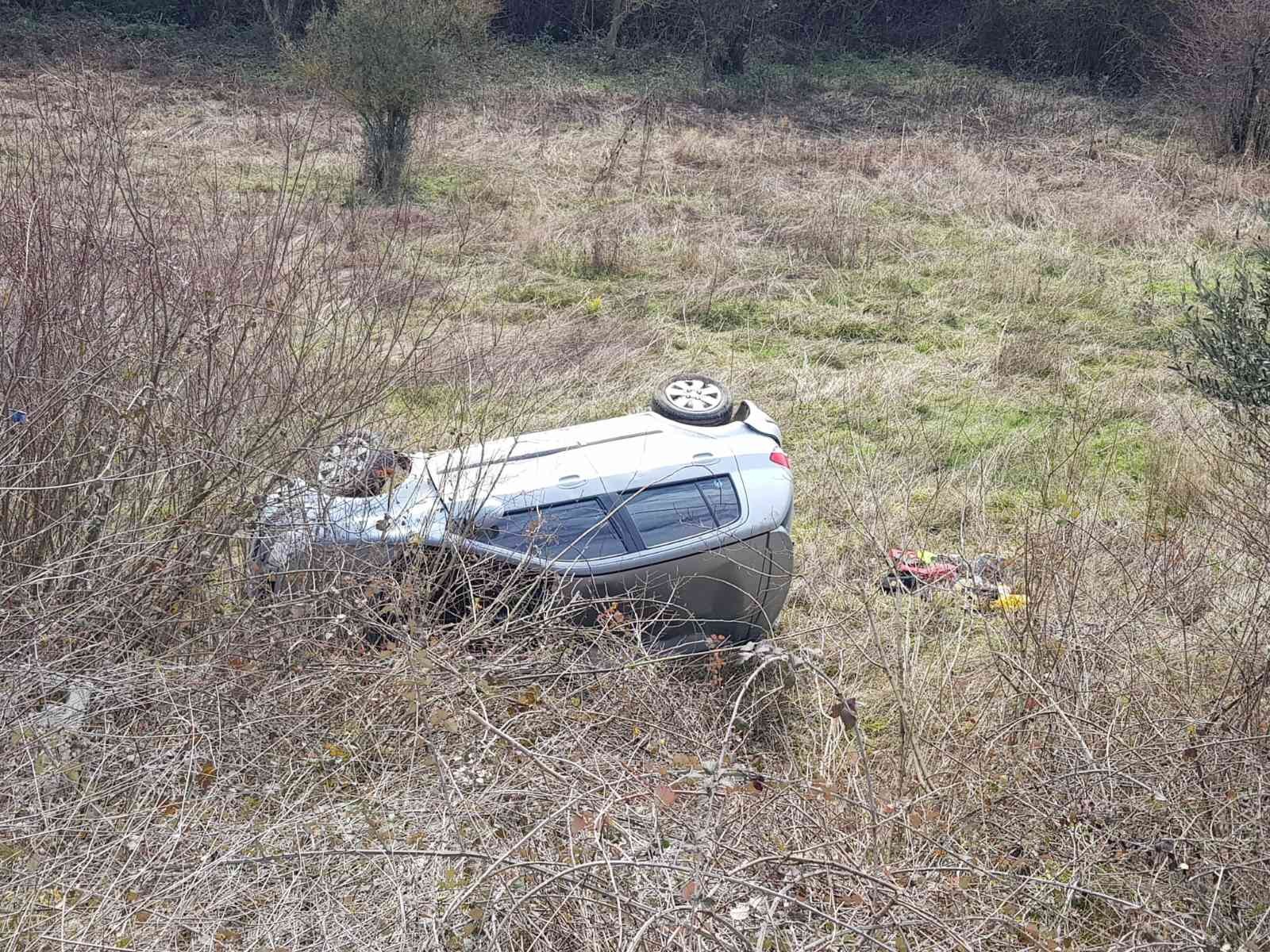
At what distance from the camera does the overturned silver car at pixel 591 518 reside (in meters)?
3.96

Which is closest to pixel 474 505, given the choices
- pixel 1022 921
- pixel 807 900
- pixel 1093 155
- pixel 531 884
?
pixel 531 884

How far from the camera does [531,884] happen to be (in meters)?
2.68

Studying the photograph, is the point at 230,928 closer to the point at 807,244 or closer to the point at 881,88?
the point at 807,244

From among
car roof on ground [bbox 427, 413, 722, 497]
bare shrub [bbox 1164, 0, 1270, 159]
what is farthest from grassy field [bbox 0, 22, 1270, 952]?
bare shrub [bbox 1164, 0, 1270, 159]

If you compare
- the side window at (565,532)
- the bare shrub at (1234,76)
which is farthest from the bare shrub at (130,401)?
the bare shrub at (1234,76)

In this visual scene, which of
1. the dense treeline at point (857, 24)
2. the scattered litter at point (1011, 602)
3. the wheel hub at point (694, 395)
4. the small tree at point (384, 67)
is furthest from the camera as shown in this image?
the dense treeline at point (857, 24)

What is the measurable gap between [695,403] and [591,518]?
1107mm

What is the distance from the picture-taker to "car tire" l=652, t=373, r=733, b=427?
5152 millimetres

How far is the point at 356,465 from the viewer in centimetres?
415

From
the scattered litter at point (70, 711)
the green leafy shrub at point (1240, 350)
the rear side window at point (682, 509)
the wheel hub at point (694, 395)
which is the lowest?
the scattered litter at point (70, 711)

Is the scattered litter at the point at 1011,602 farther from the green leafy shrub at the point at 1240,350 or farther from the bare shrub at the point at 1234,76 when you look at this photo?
the bare shrub at the point at 1234,76

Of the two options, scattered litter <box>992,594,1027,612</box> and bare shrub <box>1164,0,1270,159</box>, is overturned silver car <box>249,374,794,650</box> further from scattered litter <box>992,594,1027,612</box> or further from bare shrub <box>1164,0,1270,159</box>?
bare shrub <box>1164,0,1270,159</box>

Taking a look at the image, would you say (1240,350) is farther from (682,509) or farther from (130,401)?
(130,401)

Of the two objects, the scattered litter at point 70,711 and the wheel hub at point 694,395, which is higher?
the wheel hub at point 694,395
